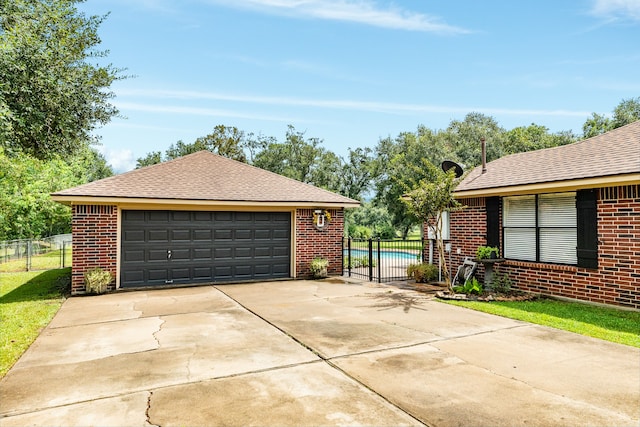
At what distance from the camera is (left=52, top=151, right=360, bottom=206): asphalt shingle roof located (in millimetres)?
9914

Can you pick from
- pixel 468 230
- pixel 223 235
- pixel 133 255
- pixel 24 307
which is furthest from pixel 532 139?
pixel 24 307

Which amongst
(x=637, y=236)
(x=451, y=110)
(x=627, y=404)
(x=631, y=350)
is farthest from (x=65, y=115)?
(x=451, y=110)

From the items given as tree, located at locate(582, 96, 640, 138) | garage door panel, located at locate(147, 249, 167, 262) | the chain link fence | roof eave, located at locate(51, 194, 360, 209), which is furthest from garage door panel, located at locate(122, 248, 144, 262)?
tree, located at locate(582, 96, 640, 138)

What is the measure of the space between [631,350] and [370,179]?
30.1 m


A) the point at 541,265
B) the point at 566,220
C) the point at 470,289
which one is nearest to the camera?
the point at 566,220

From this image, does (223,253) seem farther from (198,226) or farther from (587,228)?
(587,228)

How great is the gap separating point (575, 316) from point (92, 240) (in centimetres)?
1072

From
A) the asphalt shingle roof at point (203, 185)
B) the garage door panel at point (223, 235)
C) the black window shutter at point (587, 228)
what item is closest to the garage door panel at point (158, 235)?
the asphalt shingle roof at point (203, 185)

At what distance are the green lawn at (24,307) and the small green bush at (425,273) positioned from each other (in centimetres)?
885

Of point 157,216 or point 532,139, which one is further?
point 532,139

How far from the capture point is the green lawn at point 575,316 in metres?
5.64

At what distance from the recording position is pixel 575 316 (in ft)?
22.1

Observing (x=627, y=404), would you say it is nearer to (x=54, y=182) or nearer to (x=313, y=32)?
(x=313, y=32)

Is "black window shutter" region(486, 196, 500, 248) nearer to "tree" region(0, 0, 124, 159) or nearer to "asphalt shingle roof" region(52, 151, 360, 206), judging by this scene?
"asphalt shingle roof" region(52, 151, 360, 206)
